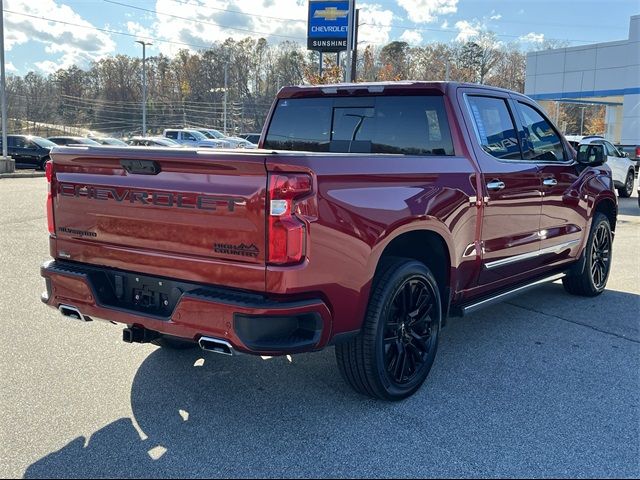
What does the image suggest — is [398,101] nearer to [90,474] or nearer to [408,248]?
[408,248]

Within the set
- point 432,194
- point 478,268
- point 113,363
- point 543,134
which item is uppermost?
point 543,134

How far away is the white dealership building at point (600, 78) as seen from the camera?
32.5 m

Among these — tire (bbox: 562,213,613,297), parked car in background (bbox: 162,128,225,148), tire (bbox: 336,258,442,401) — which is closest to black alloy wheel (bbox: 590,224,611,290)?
tire (bbox: 562,213,613,297)

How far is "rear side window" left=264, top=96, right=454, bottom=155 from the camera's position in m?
4.32

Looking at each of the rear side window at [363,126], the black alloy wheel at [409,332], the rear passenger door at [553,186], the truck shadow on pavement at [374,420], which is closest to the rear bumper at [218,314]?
the truck shadow on pavement at [374,420]

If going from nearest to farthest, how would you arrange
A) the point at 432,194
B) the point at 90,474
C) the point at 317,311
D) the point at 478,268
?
the point at 90,474 < the point at 317,311 < the point at 432,194 < the point at 478,268

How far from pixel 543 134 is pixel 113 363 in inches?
160

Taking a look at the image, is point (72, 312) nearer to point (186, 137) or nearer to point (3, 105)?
point (3, 105)

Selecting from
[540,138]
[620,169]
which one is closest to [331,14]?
[620,169]

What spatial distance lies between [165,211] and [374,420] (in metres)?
1.67

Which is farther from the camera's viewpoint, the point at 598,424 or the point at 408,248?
the point at 408,248

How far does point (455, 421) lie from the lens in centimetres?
341

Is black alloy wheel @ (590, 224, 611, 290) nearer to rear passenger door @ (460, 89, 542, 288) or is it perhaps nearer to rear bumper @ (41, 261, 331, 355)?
rear passenger door @ (460, 89, 542, 288)

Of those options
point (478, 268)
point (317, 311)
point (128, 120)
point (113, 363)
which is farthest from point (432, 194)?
point (128, 120)
